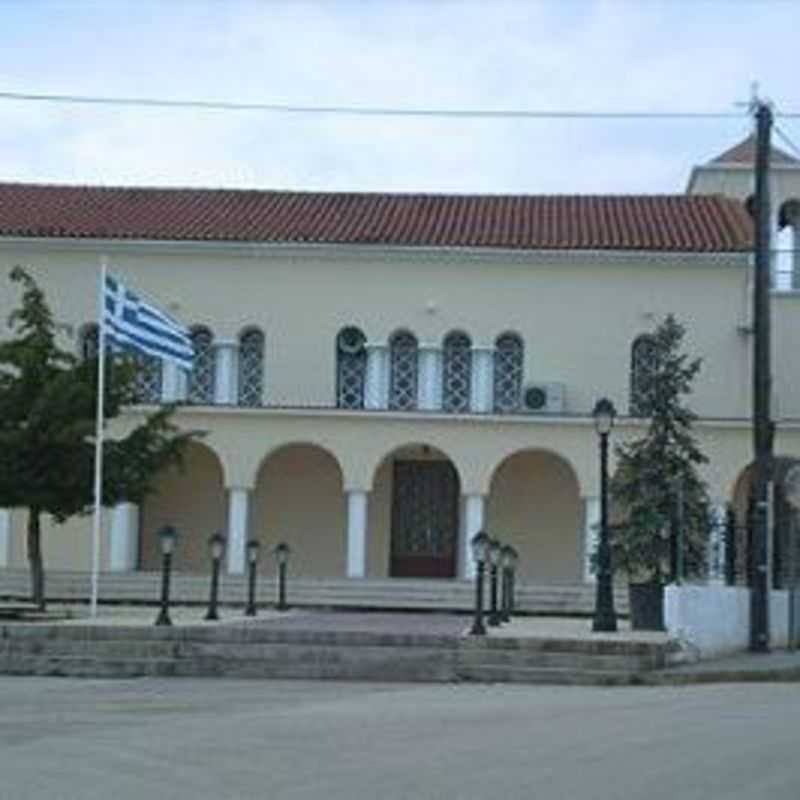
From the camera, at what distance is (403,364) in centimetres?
4600

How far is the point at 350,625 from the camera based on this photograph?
1115 inches

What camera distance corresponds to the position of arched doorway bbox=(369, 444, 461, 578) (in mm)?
45812

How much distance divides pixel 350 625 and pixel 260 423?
52.8ft

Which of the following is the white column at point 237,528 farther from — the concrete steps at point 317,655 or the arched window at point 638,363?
the concrete steps at point 317,655

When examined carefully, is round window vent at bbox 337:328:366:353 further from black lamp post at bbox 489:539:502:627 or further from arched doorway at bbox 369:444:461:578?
black lamp post at bbox 489:539:502:627

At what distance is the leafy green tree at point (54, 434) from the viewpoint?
32.0 m

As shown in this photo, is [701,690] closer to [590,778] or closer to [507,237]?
[590,778]

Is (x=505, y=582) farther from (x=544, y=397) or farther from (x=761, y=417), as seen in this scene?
(x=544, y=397)

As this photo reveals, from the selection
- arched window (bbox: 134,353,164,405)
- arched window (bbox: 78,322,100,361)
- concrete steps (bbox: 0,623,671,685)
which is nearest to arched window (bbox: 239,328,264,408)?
arched window (bbox: 134,353,164,405)

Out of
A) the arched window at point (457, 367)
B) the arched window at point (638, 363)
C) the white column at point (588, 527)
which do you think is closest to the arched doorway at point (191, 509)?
the arched window at point (457, 367)

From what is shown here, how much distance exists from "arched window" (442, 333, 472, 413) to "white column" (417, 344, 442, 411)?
0.20 metres

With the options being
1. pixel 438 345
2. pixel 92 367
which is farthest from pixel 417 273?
pixel 92 367

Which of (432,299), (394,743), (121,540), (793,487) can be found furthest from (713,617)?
(121,540)

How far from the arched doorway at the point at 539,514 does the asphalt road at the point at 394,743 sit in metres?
23.1
